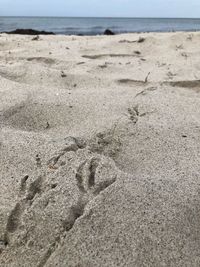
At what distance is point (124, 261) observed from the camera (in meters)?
1.32

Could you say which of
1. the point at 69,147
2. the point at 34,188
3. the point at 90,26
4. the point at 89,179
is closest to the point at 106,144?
the point at 69,147

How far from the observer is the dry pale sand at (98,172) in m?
1.37

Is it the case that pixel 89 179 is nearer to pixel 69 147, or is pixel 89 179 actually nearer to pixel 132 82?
pixel 69 147

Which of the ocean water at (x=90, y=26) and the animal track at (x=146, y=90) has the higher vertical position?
the animal track at (x=146, y=90)

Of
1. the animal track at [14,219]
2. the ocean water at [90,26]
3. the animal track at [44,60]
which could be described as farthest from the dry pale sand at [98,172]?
the ocean water at [90,26]

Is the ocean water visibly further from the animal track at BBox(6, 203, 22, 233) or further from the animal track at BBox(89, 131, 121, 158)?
the animal track at BBox(6, 203, 22, 233)

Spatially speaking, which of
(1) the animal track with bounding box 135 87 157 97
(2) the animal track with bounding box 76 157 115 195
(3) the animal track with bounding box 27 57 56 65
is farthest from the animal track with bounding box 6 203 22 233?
(3) the animal track with bounding box 27 57 56 65

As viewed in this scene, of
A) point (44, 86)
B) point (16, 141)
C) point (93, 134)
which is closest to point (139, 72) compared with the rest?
point (44, 86)

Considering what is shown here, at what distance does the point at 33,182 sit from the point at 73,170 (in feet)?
0.59

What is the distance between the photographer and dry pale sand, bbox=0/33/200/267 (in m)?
1.37

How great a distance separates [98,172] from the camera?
1.68 metres

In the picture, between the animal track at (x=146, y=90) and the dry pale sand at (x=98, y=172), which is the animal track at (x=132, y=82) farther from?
the animal track at (x=146, y=90)

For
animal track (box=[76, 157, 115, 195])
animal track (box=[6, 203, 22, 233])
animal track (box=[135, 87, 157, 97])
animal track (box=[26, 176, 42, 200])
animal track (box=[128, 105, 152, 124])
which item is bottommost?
animal track (box=[6, 203, 22, 233])

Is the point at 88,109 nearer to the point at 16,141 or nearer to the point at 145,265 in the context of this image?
the point at 16,141
